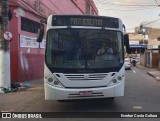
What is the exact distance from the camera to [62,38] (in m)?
10.2

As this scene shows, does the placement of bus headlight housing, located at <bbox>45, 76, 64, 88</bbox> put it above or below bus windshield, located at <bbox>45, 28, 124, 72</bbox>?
below

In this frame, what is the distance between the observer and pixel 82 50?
1019 centimetres

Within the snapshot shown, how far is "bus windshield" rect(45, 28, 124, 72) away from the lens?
33.0ft

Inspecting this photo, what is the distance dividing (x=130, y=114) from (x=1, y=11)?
854 cm

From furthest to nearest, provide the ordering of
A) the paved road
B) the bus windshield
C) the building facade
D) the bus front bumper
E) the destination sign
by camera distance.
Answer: the building facade, the paved road, the destination sign, the bus windshield, the bus front bumper

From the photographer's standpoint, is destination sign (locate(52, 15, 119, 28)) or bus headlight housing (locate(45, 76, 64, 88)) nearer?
bus headlight housing (locate(45, 76, 64, 88))

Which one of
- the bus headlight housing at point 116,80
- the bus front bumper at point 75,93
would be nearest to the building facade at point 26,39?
the bus front bumper at point 75,93

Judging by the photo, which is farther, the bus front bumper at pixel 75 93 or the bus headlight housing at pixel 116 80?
the bus headlight housing at pixel 116 80

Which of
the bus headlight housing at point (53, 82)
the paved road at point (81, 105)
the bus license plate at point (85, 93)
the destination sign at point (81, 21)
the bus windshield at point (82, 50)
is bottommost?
the paved road at point (81, 105)

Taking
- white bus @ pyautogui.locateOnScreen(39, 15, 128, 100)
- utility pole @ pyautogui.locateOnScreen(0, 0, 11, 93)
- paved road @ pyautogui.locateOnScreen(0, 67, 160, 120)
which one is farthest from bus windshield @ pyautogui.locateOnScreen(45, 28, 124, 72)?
utility pole @ pyautogui.locateOnScreen(0, 0, 11, 93)

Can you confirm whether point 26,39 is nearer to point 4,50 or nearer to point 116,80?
point 4,50

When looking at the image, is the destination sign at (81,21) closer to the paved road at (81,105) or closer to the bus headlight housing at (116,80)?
the bus headlight housing at (116,80)

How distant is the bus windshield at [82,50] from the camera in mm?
10047

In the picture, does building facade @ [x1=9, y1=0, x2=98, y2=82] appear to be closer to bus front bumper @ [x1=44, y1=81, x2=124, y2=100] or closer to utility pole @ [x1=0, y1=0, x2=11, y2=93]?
utility pole @ [x1=0, y1=0, x2=11, y2=93]
